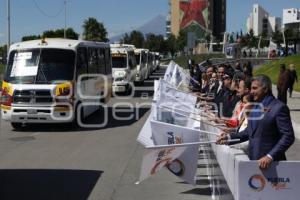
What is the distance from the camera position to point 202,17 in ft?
483

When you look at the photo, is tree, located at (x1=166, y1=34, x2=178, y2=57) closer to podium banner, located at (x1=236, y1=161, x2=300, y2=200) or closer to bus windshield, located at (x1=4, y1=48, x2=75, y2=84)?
bus windshield, located at (x1=4, y1=48, x2=75, y2=84)

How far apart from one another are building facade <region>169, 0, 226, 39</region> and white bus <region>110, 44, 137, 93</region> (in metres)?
99.8

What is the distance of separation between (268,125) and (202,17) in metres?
143

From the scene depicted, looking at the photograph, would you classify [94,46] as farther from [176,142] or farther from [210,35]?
[210,35]

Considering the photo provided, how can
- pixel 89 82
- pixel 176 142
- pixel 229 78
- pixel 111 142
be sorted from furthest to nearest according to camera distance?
pixel 89 82
pixel 111 142
pixel 229 78
pixel 176 142

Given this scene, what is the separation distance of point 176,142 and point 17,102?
9.84m

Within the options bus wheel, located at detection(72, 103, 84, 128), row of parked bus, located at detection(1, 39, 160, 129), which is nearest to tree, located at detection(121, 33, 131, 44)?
row of parked bus, located at detection(1, 39, 160, 129)

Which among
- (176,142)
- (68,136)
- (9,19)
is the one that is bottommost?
(68,136)

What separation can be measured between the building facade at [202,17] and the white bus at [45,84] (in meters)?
117

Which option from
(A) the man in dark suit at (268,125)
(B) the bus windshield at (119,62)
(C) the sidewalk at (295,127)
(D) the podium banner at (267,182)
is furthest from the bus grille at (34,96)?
(B) the bus windshield at (119,62)

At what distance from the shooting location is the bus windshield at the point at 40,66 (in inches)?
677

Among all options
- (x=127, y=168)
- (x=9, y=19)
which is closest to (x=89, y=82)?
(x=127, y=168)

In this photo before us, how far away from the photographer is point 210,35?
14888 centimetres

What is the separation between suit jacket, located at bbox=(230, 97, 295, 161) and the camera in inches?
237
